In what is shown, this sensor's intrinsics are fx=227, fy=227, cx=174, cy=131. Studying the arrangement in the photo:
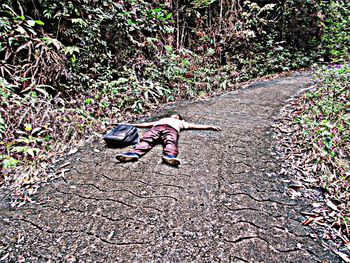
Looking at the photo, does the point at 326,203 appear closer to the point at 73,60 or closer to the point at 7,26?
the point at 73,60

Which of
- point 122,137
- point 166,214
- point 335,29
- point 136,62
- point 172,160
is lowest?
point 166,214

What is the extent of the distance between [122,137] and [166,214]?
4.31 feet

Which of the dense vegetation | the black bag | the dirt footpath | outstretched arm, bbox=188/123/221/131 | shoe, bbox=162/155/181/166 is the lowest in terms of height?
the dirt footpath

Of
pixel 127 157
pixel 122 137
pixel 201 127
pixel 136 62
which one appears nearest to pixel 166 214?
pixel 127 157

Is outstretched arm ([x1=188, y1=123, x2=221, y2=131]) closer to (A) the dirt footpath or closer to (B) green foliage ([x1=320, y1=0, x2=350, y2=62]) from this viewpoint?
(A) the dirt footpath

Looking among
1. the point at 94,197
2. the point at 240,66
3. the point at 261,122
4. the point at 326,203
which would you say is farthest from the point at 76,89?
the point at 240,66

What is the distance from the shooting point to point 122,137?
2.84 m

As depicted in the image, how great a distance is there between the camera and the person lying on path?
→ 8.39ft

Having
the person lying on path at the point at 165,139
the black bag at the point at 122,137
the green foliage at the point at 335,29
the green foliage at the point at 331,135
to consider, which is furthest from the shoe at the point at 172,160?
the green foliage at the point at 335,29

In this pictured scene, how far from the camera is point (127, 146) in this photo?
2.93 meters

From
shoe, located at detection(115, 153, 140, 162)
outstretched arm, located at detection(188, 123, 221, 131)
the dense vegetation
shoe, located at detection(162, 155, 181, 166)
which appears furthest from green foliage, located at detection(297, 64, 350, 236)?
shoe, located at detection(115, 153, 140, 162)

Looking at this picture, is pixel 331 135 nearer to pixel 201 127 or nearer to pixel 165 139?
pixel 201 127

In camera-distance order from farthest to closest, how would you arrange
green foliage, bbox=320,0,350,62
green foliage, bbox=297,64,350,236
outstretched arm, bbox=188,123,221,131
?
green foliage, bbox=320,0,350,62, outstretched arm, bbox=188,123,221,131, green foliage, bbox=297,64,350,236

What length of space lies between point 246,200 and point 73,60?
Answer: 373cm
